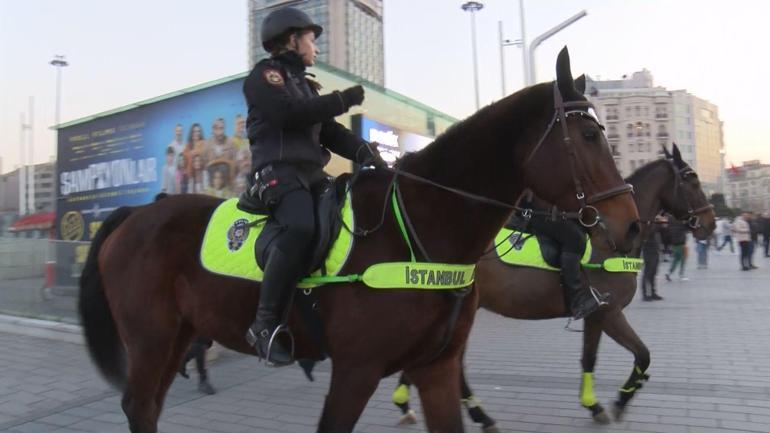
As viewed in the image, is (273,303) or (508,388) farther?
(508,388)

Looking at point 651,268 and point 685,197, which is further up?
point 685,197

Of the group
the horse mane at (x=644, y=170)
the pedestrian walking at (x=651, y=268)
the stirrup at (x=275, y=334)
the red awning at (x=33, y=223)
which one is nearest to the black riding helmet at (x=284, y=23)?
the stirrup at (x=275, y=334)

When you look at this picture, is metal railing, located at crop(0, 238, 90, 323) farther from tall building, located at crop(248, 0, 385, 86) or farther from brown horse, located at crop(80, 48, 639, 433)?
tall building, located at crop(248, 0, 385, 86)

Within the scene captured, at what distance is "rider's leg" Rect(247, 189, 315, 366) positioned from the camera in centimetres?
273

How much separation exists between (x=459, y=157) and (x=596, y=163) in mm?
644

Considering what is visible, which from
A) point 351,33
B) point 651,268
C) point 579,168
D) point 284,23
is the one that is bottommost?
point 651,268

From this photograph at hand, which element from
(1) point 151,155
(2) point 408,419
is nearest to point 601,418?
(2) point 408,419

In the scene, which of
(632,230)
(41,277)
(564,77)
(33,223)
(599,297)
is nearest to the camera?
(632,230)

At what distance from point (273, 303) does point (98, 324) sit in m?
1.87

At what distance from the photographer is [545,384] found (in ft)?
19.2

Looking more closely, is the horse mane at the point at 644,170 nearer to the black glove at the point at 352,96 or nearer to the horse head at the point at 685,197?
the horse head at the point at 685,197

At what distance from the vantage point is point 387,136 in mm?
12367

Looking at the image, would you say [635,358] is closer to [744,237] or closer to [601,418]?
[601,418]

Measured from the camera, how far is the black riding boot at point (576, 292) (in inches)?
187
